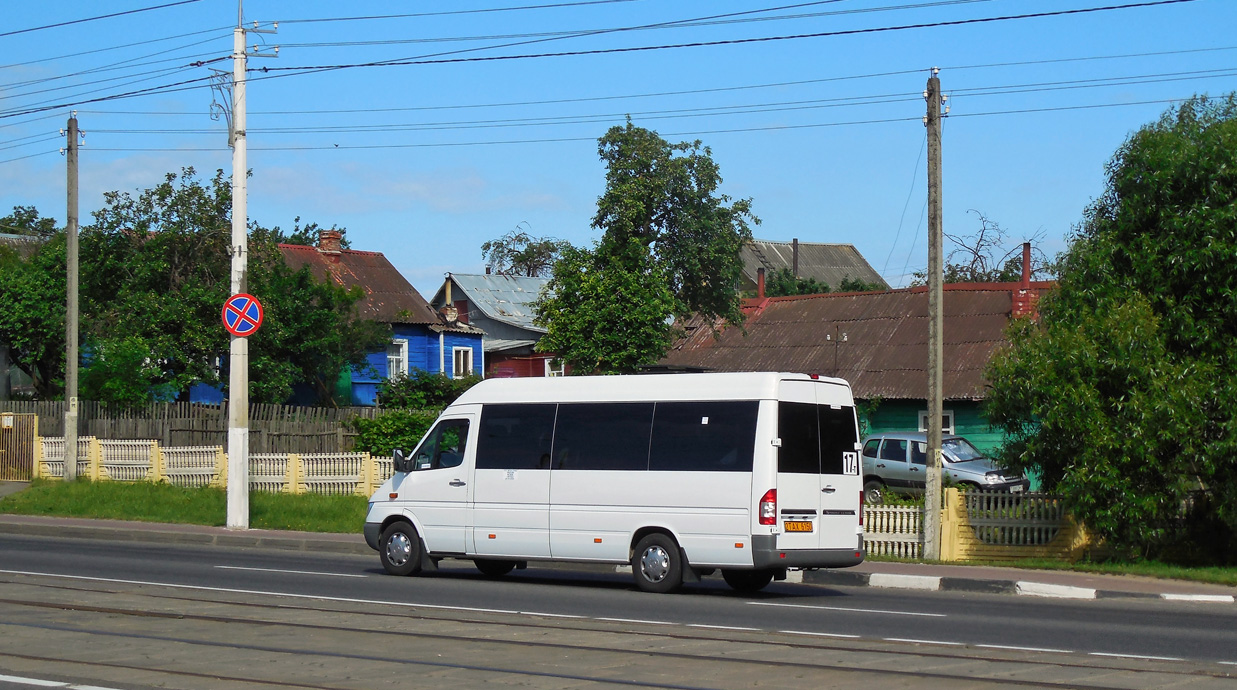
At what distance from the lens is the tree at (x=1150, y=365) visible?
16625 mm

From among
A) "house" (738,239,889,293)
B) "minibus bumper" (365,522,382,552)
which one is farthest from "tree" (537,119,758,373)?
"house" (738,239,889,293)

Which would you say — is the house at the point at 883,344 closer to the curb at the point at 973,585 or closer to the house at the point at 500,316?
the house at the point at 500,316

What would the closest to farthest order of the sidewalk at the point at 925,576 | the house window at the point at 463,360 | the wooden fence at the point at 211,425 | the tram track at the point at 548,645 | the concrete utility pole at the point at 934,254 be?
the tram track at the point at 548,645
the sidewalk at the point at 925,576
the concrete utility pole at the point at 934,254
the wooden fence at the point at 211,425
the house window at the point at 463,360

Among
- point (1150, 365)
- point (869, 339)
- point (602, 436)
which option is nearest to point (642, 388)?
point (602, 436)

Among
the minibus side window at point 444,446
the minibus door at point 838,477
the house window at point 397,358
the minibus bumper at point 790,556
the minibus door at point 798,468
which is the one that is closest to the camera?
the minibus bumper at point 790,556

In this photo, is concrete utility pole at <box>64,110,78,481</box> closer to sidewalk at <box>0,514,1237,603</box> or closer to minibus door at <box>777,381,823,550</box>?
sidewalk at <box>0,514,1237,603</box>

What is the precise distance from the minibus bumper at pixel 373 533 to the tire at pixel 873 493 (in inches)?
337

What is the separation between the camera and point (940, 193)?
19.1m

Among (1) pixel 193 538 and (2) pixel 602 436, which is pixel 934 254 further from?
(1) pixel 193 538

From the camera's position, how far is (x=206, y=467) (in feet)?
94.7

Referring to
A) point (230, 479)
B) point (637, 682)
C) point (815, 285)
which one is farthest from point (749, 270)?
point (637, 682)

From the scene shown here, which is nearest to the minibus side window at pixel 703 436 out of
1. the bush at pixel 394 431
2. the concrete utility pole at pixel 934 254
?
the concrete utility pole at pixel 934 254

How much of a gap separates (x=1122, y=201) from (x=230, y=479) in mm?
15146

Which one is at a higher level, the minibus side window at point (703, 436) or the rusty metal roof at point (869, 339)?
the rusty metal roof at point (869, 339)
